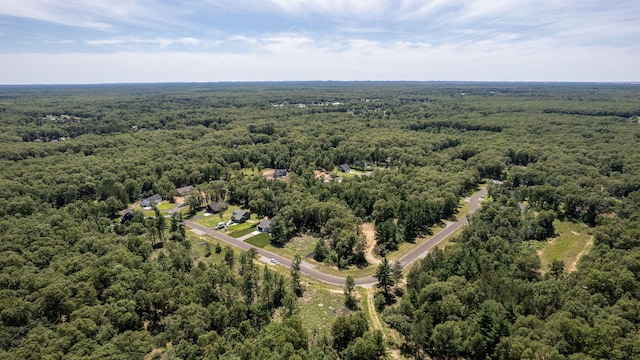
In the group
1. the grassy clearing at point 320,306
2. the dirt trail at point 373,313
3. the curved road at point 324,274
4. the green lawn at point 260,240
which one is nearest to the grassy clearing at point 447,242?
the curved road at point 324,274

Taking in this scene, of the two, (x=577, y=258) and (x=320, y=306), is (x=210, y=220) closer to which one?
(x=320, y=306)

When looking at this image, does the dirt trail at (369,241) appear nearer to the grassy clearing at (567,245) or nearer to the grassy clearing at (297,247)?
the grassy clearing at (297,247)

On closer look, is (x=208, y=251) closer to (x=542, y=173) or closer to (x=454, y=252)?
(x=454, y=252)

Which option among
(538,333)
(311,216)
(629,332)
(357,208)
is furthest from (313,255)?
(629,332)

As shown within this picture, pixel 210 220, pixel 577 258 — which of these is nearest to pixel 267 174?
pixel 210 220

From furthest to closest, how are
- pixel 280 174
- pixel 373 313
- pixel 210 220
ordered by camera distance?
pixel 280 174 → pixel 210 220 → pixel 373 313
